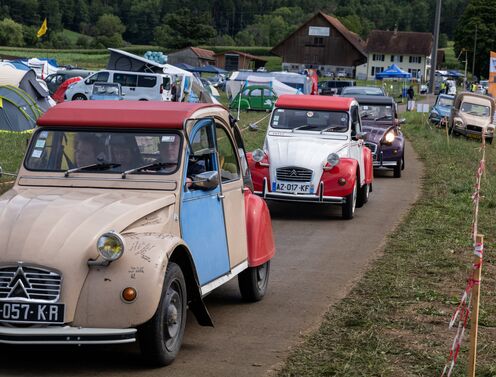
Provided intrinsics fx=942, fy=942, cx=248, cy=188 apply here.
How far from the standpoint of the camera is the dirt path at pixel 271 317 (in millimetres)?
6406

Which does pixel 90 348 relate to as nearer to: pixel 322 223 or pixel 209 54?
pixel 322 223

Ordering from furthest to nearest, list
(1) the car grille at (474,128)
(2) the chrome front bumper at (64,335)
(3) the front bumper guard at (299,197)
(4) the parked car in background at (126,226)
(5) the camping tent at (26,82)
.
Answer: (1) the car grille at (474,128), (5) the camping tent at (26,82), (3) the front bumper guard at (299,197), (4) the parked car in background at (126,226), (2) the chrome front bumper at (64,335)

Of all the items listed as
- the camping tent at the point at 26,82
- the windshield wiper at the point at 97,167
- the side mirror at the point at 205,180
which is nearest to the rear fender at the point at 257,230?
the side mirror at the point at 205,180

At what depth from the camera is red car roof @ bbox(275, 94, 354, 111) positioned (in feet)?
53.4

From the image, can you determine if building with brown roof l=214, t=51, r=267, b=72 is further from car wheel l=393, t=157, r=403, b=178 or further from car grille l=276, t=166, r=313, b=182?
car grille l=276, t=166, r=313, b=182

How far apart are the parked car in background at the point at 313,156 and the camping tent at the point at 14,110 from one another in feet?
37.1

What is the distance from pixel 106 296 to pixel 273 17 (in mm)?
182763

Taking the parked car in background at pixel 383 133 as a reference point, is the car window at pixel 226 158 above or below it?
above

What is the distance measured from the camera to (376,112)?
23.4m

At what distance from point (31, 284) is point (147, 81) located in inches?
1363

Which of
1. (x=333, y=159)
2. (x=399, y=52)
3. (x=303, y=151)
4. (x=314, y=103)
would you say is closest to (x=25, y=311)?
(x=333, y=159)

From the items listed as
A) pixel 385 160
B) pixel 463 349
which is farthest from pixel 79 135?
pixel 385 160

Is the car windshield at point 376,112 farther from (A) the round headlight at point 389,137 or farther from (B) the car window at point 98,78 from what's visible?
(B) the car window at point 98,78

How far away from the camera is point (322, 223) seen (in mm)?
14586
